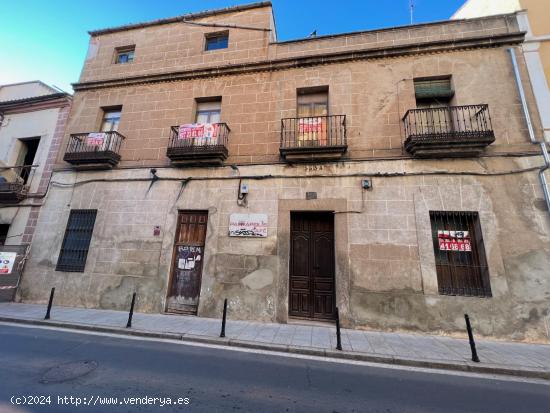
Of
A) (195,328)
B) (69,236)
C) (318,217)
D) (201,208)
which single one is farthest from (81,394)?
(69,236)

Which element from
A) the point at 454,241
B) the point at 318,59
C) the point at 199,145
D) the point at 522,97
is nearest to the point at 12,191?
the point at 199,145

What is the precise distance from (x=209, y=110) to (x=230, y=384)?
29.7 ft

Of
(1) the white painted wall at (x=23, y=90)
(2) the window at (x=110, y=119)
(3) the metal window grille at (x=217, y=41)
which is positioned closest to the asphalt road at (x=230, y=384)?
(2) the window at (x=110, y=119)

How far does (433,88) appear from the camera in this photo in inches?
327

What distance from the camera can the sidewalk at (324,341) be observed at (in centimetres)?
465

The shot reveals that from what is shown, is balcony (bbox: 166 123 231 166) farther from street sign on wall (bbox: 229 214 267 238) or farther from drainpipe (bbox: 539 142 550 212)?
drainpipe (bbox: 539 142 550 212)

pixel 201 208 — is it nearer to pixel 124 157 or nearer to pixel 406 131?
pixel 124 157

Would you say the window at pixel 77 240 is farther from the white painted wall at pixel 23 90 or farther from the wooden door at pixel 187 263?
the white painted wall at pixel 23 90

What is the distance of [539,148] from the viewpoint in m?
7.10

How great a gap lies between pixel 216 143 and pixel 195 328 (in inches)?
229

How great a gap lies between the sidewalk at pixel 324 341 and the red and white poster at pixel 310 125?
603cm

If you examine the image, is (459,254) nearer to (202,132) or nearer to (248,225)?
(248,225)

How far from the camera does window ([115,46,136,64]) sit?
1125 centimetres

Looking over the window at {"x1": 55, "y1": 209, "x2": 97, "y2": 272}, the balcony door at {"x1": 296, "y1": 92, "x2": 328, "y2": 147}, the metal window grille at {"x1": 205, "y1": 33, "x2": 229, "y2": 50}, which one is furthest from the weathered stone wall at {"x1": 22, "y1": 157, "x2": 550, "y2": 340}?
the metal window grille at {"x1": 205, "y1": 33, "x2": 229, "y2": 50}
